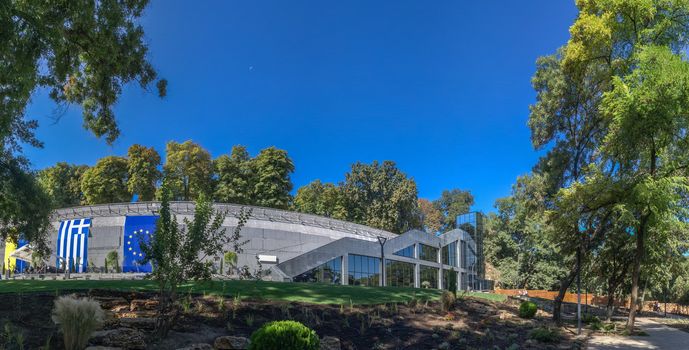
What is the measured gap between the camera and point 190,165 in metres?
53.1

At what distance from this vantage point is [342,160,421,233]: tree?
59.0 metres

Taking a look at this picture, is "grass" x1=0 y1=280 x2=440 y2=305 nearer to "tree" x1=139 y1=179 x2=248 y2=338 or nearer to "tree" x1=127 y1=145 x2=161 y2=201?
"tree" x1=139 y1=179 x2=248 y2=338

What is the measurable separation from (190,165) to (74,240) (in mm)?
14816

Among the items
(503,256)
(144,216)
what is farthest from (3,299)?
(503,256)

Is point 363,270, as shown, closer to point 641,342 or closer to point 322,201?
point 641,342

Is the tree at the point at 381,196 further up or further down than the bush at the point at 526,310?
further up

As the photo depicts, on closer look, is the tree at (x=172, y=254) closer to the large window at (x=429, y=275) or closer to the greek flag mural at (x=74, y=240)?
the large window at (x=429, y=275)

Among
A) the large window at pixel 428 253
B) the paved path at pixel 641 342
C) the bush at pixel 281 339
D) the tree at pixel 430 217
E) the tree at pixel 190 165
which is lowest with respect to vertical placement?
the paved path at pixel 641 342

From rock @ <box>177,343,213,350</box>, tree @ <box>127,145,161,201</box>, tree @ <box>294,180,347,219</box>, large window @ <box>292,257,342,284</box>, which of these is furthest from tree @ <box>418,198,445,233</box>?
rock @ <box>177,343,213,350</box>

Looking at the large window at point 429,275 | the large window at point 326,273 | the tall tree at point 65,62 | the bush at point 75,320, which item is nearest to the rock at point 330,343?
the bush at point 75,320

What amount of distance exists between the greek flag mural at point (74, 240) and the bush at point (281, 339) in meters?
39.8

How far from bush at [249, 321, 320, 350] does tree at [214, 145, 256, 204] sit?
4663 cm

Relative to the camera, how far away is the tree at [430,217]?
7625 centimetres

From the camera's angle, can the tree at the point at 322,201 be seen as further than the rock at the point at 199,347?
Yes
